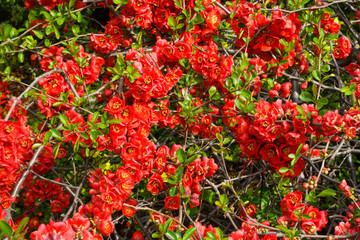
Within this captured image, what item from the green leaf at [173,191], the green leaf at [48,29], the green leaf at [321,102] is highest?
the green leaf at [48,29]

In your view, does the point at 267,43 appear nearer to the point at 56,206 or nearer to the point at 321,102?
the point at 321,102

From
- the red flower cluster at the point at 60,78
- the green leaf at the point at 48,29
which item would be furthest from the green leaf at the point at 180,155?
the green leaf at the point at 48,29

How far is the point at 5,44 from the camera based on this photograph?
1723mm

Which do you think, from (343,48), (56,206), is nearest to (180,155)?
(56,206)

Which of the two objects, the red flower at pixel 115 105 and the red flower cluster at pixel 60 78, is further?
the red flower cluster at pixel 60 78

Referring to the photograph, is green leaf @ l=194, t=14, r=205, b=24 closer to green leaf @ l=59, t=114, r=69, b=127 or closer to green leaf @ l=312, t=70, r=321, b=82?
green leaf @ l=312, t=70, r=321, b=82

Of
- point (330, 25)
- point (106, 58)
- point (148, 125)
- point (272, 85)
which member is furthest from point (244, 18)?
point (106, 58)

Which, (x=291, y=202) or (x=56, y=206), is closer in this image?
(x=291, y=202)

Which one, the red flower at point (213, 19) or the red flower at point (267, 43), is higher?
the red flower at point (213, 19)

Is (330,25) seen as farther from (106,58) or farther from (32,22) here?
(32,22)

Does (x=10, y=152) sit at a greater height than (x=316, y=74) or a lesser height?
greater

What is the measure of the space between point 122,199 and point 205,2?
1054 mm

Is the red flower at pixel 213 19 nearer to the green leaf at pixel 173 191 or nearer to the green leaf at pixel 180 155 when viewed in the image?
the green leaf at pixel 180 155

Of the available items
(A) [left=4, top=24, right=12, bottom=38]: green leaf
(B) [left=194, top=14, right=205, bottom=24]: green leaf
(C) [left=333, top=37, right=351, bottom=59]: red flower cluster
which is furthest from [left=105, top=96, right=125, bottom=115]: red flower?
(C) [left=333, top=37, right=351, bottom=59]: red flower cluster
